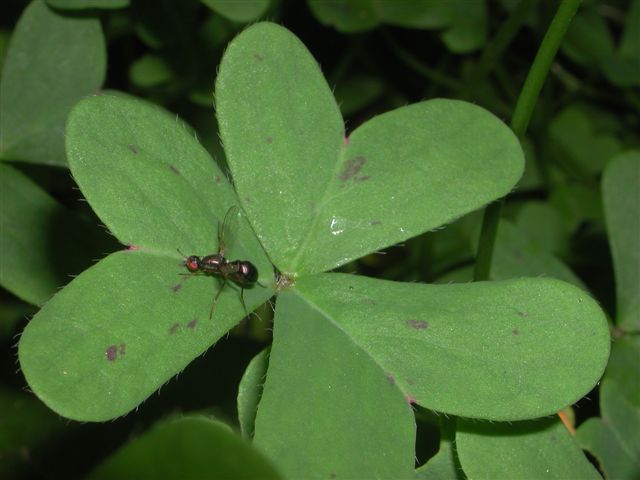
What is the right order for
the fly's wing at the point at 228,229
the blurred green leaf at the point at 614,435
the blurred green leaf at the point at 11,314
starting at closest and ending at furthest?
1. the fly's wing at the point at 228,229
2. the blurred green leaf at the point at 614,435
3. the blurred green leaf at the point at 11,314

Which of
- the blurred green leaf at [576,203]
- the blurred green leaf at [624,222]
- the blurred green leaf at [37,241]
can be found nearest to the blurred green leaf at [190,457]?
the blurred green leaf at [37,241]

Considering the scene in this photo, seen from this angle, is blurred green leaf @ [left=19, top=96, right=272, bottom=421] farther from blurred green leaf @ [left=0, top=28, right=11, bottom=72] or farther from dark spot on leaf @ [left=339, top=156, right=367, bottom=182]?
blurred green leaf @ [left=0, top=28, right=11, bottom=72]

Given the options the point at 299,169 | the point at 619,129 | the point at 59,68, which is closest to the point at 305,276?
the point at 299,169

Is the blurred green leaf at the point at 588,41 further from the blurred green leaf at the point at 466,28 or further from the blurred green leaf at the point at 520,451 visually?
the blurred green leaf at the point at 520,451

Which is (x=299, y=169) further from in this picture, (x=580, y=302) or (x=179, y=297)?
(x=580, y=302)

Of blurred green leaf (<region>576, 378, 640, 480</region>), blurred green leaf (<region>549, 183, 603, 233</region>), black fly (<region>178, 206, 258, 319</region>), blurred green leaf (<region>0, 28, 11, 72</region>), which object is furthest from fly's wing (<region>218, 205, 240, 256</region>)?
blurred green leaf (<region>549, 183, 603, 233</region>)
